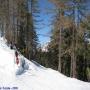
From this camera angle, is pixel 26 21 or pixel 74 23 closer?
pixel 74 23

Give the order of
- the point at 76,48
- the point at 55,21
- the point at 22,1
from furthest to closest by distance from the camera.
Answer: the point at 22,1 < the point at 55,21 < the point at 76,48

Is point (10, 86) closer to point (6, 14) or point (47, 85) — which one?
point (47, 85)

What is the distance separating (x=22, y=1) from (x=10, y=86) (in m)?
23.6

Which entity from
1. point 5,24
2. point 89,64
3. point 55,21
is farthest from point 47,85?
point 89,64

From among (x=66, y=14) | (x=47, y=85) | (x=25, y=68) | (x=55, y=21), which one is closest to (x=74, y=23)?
(x=66, y=14)

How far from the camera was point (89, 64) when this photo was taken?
151ft

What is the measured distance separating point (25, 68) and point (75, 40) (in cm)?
821

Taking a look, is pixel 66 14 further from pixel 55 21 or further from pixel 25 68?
pixel 25 68

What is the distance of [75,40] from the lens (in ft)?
98.4

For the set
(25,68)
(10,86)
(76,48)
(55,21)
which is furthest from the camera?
(55,21)

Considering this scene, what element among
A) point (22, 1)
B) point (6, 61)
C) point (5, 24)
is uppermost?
point (22, 1)

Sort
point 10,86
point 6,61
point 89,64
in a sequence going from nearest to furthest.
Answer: point 10,86
point 6,61
point 89,64

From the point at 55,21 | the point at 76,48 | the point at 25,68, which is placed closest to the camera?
the point at 25,68

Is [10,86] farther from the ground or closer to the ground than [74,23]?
closer to the ground
